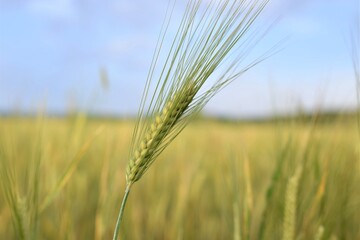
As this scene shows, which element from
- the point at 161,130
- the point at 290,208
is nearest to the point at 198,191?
the point at 290,208

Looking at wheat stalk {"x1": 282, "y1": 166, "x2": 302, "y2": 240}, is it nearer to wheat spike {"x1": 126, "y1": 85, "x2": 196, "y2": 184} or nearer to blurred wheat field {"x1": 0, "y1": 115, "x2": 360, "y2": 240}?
blurred wheat field {"x1": 0, "y1": 115, "x2": 360, "y2": 240}

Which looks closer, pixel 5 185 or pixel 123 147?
pixel 5 185

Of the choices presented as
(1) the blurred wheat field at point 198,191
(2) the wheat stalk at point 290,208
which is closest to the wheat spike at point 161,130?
(1) the blurred wheat field at point 198,191

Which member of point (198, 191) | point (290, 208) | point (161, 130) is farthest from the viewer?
point (198, 191)

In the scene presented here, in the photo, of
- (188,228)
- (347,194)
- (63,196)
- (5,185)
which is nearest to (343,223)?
(347,194)

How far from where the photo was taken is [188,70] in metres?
0.63

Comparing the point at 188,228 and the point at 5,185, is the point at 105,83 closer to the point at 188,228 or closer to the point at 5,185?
the point at 188,228

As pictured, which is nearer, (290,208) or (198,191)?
(290,208)

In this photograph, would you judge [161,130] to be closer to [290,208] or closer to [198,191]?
[290,208]

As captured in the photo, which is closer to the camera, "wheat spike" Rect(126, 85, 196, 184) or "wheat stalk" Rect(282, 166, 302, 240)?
"wheat spike" Rect(126, 85, 196, 184)

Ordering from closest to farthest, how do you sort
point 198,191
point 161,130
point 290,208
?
point 161,130 → point 290,208 → point 198,191

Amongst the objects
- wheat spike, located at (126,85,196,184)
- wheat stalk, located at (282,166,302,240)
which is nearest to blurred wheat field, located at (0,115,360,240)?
wheat stalk, located at (282,166,302,240)

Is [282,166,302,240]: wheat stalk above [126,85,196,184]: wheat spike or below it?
below

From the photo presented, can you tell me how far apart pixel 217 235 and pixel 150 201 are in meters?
0.32
